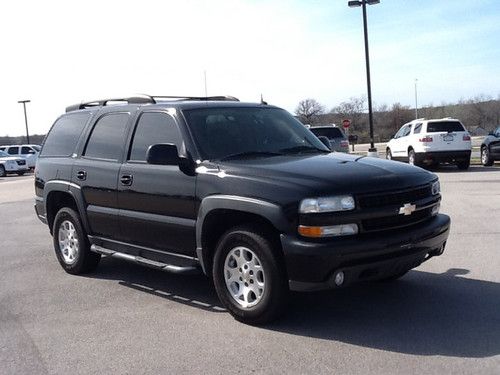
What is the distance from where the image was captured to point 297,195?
14.6 feet

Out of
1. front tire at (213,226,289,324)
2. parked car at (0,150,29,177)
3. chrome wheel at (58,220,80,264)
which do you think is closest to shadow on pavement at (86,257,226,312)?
chrome wheel at (58,220,80,264)

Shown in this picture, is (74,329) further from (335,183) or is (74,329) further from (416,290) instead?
(416,290)

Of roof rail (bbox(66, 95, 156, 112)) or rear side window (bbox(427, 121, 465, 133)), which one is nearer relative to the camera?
roof rail (bbox(66, 95, 156, 112))

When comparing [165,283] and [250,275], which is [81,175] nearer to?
[165,283]

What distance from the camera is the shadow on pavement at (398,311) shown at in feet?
14.3

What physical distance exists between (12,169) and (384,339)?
34.4 metres

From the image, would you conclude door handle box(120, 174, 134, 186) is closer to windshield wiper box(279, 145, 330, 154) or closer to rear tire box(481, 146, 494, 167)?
windshield wiper box(279, 145, 330, 154)

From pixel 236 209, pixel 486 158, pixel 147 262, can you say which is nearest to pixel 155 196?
pixel 147 262

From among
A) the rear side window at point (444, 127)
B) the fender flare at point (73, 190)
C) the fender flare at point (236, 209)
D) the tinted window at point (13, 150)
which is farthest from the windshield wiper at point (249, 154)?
the tinted window at point (13, 150)

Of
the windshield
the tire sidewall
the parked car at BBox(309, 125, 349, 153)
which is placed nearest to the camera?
the windshield

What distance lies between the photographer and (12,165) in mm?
35250

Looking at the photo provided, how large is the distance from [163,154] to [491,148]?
1764cm

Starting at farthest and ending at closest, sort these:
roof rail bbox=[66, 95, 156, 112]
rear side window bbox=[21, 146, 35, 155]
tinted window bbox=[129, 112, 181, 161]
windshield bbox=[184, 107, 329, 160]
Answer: rear side window bbox=[21, 146, 35, 155]
roof rail bbox=[66, 95, 156, 112]
tinted window bbox=[129, 112, 181, 161]
windshield bbox=[184, 107, 329, 160]

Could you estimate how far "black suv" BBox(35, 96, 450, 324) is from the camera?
448cm
